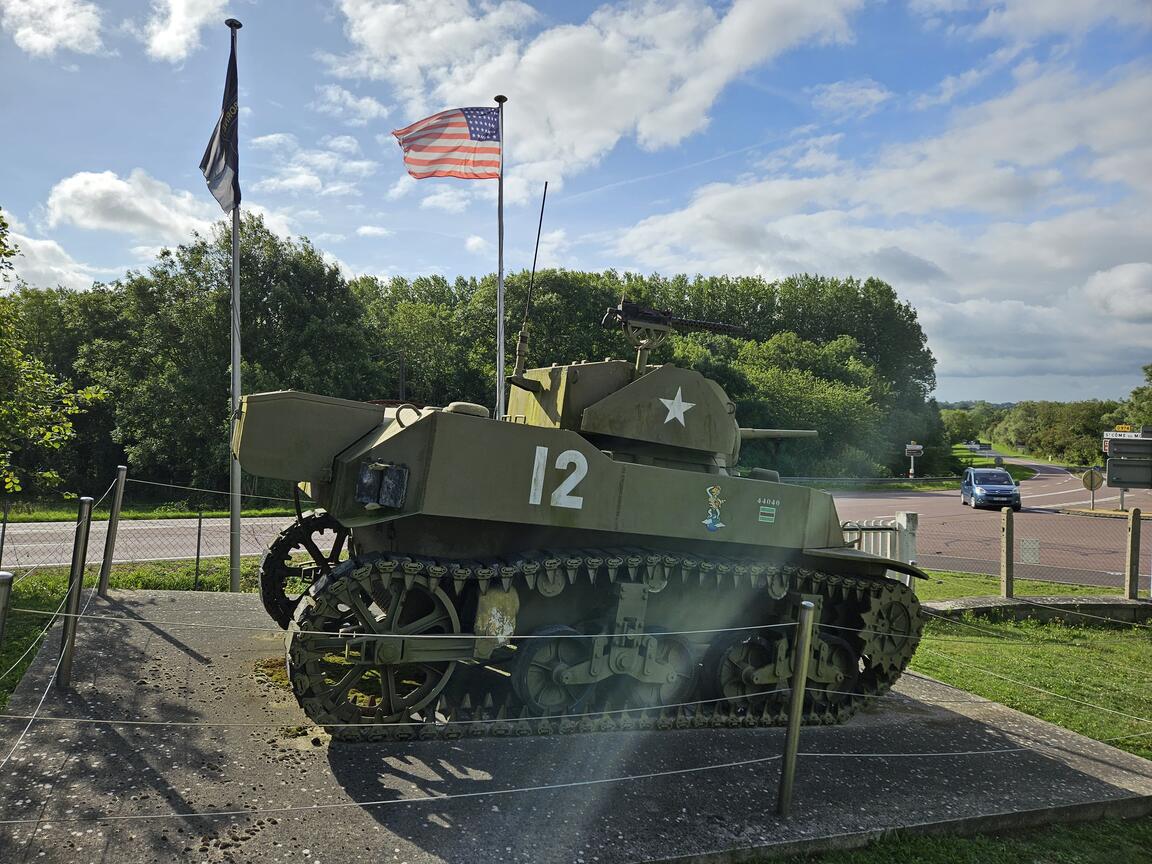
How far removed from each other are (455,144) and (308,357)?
17.5 m

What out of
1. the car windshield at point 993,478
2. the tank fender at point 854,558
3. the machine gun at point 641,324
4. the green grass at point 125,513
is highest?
the machine gun at point 641,324

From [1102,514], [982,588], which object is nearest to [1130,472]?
[982,588]

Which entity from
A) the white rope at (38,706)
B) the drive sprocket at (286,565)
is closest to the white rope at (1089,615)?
the drive sprocket at (286,565)

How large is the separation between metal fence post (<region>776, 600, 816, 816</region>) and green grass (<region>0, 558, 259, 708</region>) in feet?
19.3

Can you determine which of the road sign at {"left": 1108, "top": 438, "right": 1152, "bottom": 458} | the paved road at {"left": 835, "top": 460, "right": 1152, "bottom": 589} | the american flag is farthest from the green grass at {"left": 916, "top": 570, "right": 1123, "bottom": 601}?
the american flag

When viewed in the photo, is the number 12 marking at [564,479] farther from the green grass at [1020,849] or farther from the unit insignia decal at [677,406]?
the green grass at [1020,849]

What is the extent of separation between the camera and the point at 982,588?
1540 cm

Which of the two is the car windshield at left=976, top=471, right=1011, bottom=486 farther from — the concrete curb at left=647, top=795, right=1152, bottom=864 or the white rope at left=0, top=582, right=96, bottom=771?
the white rope at left=0, top=582, right=96, bottom=771

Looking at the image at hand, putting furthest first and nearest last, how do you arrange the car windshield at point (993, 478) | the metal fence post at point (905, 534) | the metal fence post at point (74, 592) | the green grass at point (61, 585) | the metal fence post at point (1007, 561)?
the car windshield at point (993, 478) < the metal fence post at point (1007, 561) < the metal fence post at point (905, 534) < the green grass at point (61, 585) < the metal fence post at point (74, 592)

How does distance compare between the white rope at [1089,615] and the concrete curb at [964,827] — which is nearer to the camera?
the concrete curb at [964,827]

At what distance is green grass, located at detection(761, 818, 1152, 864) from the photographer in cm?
498

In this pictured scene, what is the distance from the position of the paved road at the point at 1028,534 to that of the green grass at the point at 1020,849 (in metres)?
9.82

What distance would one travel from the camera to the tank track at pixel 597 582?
569 cm

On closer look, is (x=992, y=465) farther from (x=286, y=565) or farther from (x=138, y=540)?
(x=286, y=565)
